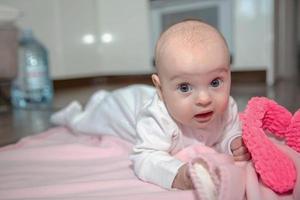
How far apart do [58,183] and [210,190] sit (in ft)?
0.85

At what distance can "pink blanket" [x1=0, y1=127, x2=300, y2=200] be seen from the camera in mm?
460

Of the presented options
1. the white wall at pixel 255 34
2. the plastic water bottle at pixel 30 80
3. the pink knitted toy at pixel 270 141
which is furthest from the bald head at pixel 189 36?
the white wall at pixel 255 34

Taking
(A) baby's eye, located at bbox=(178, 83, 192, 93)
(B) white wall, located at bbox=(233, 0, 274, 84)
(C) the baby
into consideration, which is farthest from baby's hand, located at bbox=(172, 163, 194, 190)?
(B) white wall, located at bbox=(233, 0, 274, 84)

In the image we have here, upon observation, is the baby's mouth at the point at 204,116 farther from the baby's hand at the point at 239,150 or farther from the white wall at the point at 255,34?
the white wall at the point at 255,34

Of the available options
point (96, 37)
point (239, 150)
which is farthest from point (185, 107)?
point (96, 37)

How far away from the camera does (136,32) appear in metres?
2.42

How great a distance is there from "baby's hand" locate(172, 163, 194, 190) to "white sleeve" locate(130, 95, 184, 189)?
0.08ft

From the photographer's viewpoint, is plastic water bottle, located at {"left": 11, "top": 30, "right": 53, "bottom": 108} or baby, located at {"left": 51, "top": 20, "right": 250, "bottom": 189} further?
plastic water bottle, located at {"left": 11, "top": 30, "right": 53, "bottom": 108}

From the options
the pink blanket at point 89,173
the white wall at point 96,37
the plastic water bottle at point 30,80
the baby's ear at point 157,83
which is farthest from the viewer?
the white wall at point 96,37

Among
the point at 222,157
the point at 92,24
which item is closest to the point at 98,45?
the point at 92,24

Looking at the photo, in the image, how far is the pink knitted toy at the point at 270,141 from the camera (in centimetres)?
47

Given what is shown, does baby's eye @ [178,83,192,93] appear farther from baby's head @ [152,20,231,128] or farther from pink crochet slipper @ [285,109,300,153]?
pink crochet slipper @ [285,109,300,153]

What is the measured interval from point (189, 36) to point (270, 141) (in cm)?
18

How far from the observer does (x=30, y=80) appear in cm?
164
